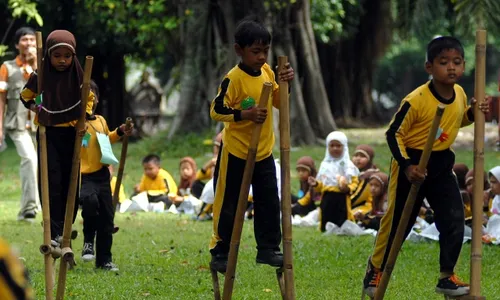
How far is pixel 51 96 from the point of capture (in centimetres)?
841

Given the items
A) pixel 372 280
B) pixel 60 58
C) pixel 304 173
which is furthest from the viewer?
pixel 304 173

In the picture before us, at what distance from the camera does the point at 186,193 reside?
645 inches

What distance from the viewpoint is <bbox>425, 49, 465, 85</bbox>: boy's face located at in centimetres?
710

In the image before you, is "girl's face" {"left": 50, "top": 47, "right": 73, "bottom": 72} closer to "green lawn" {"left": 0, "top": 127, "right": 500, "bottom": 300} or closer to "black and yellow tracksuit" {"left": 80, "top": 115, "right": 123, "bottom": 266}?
"black and yellow tracksuit" {"left": 80, "top": 115, "right": 123, "bottom": 266}

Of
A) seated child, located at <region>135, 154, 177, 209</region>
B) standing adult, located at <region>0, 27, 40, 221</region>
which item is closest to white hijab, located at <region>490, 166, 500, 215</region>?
standing adult, located at <region>0, 27, 40, 221</region>

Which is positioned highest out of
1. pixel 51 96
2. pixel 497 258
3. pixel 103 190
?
pixel 51 96

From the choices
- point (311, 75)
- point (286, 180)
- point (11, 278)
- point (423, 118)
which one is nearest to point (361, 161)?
point (423, 118)

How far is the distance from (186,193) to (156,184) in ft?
1.56

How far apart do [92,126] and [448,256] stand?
11.7ft

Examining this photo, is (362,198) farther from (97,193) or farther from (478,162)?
(478,162)

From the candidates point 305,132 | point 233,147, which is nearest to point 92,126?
point 233,147

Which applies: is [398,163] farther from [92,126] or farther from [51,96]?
[92,126]

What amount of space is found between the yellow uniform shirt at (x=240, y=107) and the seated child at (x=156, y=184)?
27.7 ft

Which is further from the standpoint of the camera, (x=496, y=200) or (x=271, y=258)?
(x=496, y=200)
